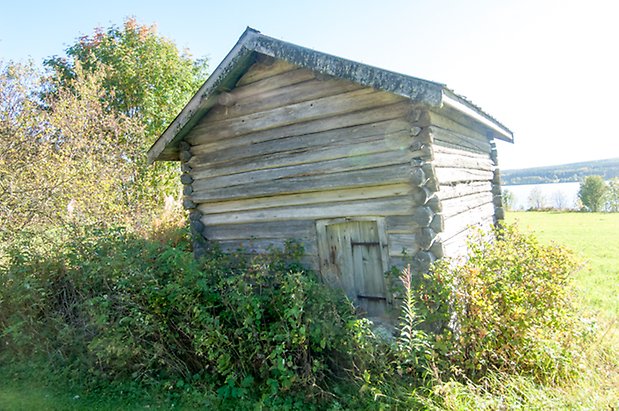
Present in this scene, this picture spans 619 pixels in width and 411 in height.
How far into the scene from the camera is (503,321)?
155 inches

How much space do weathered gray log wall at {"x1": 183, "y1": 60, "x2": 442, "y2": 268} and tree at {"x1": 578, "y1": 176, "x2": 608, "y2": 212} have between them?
3294cm

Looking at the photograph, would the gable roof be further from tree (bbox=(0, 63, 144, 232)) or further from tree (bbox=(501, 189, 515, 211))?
tree (bbox=(501, 189, 515, 211))

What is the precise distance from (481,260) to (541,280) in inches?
26.6

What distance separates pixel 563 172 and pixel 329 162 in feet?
147

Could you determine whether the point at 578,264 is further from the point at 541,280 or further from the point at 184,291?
the point at 184,291

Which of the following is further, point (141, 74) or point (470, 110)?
point (141, 74)

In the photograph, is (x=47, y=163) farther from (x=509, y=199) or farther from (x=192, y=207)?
(x=509, y=199)

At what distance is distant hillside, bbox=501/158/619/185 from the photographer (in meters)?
33.1

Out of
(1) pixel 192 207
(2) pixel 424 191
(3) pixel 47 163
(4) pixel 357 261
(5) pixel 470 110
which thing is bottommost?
(4) pixel 357 261

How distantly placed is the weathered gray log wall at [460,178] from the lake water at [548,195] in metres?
30.1

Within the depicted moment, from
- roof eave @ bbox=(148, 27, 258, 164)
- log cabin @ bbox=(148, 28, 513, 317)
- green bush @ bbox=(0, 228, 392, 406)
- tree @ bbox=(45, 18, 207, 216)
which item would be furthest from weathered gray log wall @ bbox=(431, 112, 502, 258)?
tree @ bbox=(45, 18, 207, 216)

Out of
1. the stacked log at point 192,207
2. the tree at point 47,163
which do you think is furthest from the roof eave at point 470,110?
the tree at point 47,163

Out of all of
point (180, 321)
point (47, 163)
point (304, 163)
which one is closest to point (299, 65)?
point (304, 163)

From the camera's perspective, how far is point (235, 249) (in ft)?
22.3
